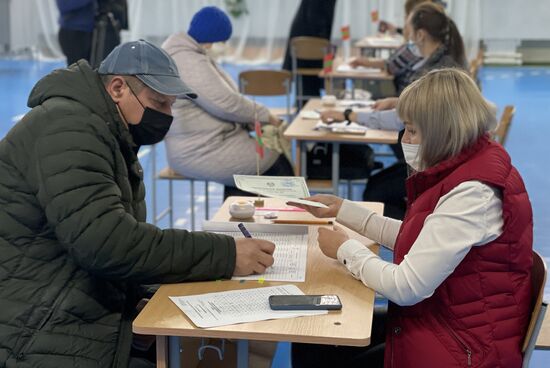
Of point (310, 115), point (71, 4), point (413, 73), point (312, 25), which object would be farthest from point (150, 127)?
point (312, 25)

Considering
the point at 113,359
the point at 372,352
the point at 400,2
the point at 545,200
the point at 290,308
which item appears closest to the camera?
the point at 290,308

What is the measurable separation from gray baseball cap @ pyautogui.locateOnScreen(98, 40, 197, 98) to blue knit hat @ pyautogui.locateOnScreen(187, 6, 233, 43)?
205cm

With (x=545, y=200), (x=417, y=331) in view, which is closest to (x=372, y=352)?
(x=417, y=331)

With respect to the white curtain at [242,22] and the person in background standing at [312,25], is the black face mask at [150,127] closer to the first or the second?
the person in background standing at [312,25]

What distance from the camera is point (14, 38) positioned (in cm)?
1287

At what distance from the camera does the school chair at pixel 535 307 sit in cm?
187

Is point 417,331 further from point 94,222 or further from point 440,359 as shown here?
point 94,222

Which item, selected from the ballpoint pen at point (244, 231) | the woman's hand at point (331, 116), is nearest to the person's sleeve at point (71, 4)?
the woman's hand at point (331, 116)

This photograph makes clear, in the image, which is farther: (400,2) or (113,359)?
(400,2)

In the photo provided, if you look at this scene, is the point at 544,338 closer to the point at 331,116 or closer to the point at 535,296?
the point at 535,296

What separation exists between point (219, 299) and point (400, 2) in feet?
34.0

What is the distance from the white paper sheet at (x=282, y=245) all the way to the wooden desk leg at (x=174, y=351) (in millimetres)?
262

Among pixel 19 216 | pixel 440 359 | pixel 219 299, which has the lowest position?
pixel 440 359

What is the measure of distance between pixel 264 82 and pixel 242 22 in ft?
22.4
